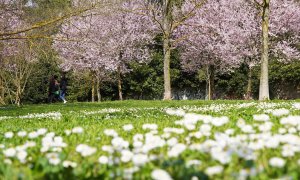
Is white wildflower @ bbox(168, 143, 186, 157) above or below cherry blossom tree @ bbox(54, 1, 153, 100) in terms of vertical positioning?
below

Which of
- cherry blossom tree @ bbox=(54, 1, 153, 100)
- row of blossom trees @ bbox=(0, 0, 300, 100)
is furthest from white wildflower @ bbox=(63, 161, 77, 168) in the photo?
cherry blossom tree @ bbox=(54, 1, 153, 100)

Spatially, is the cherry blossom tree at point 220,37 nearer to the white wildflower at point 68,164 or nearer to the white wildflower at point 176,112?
the white wildflower at point 176,112

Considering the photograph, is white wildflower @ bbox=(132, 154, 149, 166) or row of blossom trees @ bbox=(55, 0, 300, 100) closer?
white wildflower @ bbox=(132, 154, 149, 166)

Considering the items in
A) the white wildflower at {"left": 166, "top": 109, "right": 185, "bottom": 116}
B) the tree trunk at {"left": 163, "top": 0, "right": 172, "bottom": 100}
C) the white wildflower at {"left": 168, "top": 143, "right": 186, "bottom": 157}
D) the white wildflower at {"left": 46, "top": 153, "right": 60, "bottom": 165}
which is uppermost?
the tree trunk at {"left": 163, "top": 0, "right": 172, "bottom": 100}

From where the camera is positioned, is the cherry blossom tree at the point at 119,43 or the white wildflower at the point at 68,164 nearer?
the white wildflower at the point at 68,164

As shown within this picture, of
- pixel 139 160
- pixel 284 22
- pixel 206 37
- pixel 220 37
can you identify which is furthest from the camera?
pixel 284 22

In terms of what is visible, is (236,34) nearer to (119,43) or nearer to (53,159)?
(119,43)

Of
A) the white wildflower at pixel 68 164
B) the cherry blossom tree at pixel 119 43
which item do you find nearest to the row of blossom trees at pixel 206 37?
the cherry blossom tree at pixel 119 43

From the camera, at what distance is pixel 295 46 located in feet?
107

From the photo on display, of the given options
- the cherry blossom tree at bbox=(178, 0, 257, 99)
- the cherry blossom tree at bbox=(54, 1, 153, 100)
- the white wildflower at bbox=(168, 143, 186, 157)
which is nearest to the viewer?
the white wildflower at bbox=(168, 143, 186, 157)

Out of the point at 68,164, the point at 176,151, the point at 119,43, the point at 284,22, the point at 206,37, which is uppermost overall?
the point at 284,22

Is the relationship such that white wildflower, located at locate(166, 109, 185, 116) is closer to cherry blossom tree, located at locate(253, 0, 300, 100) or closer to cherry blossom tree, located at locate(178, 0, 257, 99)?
cherry blossom tree, located at locate(178, 0, 257, 99)

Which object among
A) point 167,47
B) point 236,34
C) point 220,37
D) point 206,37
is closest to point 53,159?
point 167,47

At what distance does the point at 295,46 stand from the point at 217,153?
104ft
